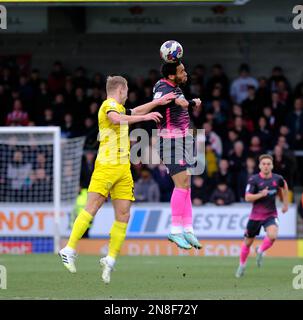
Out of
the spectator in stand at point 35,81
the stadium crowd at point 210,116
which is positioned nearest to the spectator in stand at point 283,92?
the stadium crowd at point 210,116

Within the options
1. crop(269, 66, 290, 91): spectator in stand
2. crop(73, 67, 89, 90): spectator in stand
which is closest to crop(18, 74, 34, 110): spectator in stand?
crop(73, 67, 89, 90): spectator in stand

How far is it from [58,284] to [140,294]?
5.22 ft

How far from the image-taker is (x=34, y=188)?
23578mm

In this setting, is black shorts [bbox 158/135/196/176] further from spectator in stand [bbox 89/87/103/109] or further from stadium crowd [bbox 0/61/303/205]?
spectator in stand [bbox 89/87/103/109]

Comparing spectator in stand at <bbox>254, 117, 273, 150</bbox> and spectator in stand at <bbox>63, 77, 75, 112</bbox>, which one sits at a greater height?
spectator in stand at <bbox>63, 77, 75, 112</bbox>

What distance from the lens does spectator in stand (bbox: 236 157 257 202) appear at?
74.8 feet

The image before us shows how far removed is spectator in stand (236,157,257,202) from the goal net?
3.65 metres

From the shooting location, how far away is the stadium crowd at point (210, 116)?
23.2 metres

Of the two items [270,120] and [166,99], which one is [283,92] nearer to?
[270,120]

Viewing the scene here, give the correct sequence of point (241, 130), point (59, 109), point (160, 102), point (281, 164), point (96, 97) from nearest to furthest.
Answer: point (160, 102) < point (281, 164) < point (241, 130) < point (59, 109) < point (96, 97)

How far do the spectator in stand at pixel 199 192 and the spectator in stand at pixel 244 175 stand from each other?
2.45 ft

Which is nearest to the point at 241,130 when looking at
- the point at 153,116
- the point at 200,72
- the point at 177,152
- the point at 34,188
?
the point at 200,72

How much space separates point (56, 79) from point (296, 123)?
21.2 ft

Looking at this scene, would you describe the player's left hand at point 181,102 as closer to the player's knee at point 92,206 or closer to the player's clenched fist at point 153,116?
the player's clenched fist at point 153,116
